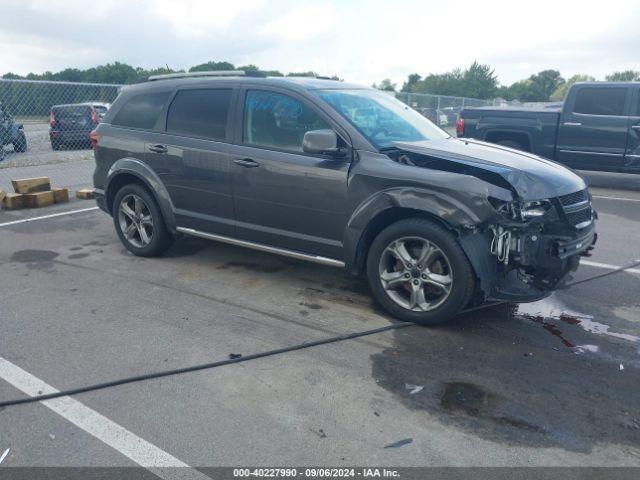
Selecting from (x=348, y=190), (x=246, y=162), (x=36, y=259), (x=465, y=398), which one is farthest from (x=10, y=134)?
(x=465, y=398)

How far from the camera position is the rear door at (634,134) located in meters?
10.2

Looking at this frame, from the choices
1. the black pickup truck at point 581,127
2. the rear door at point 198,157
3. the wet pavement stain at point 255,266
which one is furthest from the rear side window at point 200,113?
the black pickup truck at point 581,127

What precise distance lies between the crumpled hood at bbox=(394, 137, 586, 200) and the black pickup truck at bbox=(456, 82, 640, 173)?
21.7ft

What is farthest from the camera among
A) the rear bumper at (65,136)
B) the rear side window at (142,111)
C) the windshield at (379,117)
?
the rear bumper at (65,136)

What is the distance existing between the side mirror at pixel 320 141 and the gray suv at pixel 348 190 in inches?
0.4

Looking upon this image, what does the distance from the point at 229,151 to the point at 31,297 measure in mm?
2139

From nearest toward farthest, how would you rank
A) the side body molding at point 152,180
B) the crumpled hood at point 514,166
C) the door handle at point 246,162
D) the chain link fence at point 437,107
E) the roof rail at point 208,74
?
the crumpled hood at point 514,166 < the door handle at point 246,162 < the roof rail at point 208,74 < the side body molding at point 152,180 < the chain link fence at point 437,107

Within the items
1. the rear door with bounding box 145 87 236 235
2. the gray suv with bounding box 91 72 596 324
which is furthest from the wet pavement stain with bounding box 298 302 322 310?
the rear door with bounding box 145 87 236 235

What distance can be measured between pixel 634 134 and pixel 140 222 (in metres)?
8.88

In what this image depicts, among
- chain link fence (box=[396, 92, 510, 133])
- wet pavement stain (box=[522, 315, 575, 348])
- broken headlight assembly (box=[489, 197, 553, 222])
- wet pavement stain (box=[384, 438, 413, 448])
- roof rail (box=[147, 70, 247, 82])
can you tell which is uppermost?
chain link fence (box=[396, 92, 510, 133])

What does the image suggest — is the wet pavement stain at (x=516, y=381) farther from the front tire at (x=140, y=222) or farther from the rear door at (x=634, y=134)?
the rear door at (x=634, y=134)

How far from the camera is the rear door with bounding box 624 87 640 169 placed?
10.2 meters

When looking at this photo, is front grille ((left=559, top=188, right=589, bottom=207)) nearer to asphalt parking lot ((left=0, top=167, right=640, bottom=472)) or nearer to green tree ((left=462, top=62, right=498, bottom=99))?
asphalt parking lot ((left=0, top=167, right=640, bottom=472))

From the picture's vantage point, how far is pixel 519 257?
3951 millimetres
